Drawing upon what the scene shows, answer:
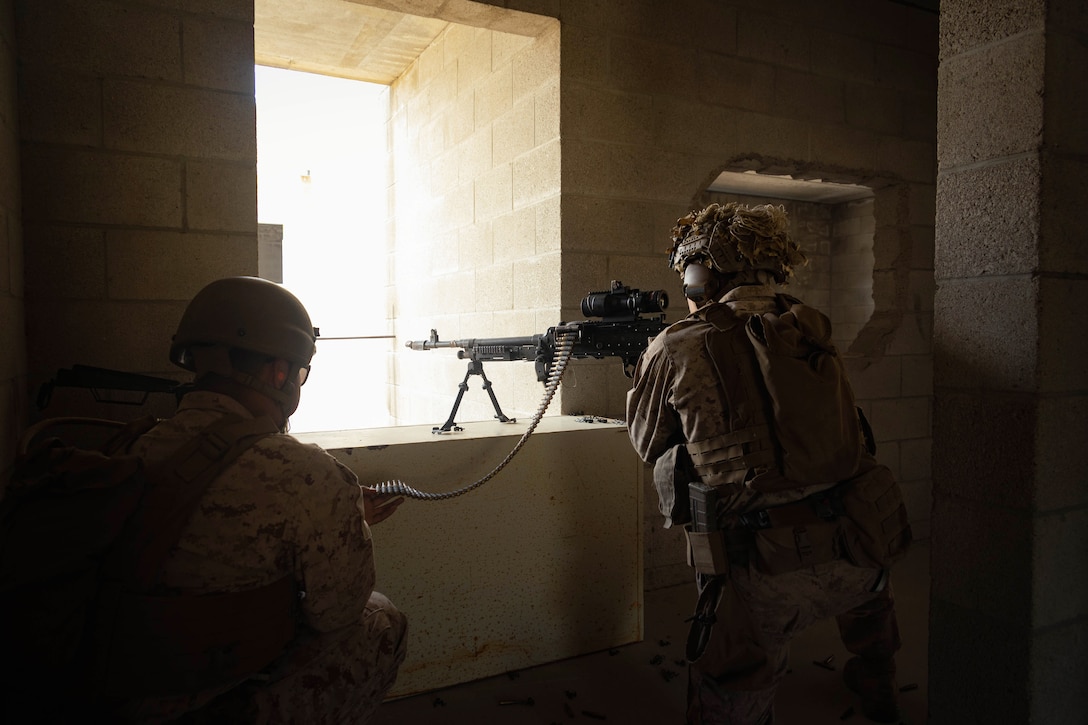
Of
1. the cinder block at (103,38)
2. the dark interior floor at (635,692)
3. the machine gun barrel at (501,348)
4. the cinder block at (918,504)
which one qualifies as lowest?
the dark interior floor at (635,692)

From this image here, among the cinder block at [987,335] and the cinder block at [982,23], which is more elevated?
the cinder block at [982,23]

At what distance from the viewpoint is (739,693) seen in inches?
72.7

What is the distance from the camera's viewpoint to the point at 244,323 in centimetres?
151

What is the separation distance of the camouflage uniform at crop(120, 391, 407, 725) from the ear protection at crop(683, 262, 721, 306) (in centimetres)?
115

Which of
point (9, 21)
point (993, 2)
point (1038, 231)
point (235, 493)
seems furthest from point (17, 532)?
point (993, 2)

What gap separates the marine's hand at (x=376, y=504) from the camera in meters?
1.81

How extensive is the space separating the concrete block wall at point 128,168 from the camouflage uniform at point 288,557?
4.16 feet

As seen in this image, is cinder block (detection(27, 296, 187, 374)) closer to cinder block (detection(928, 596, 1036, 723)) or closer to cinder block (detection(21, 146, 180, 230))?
cinder block (detection(21, 146, 180, 230))

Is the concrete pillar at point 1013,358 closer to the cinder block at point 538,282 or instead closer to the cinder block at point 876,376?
the cinder block at point 538,282

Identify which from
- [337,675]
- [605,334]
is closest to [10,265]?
[337,675]

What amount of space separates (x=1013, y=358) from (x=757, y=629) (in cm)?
98

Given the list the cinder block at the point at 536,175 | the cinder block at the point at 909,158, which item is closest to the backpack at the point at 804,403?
the cinder block at the point at 536,175

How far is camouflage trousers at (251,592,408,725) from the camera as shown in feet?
5.08

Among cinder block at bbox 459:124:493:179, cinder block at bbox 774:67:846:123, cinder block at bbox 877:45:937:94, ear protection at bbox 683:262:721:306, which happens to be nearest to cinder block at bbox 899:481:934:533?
cinder block at bbox 774:67:846:123
